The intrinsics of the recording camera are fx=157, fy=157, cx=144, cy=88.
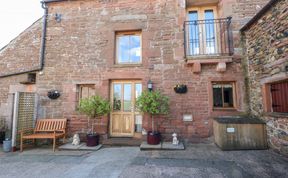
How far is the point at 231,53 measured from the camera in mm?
5340

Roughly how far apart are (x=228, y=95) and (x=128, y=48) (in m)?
4.05

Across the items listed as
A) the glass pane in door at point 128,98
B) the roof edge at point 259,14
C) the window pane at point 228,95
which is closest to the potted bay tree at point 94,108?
the glass pane in door at point 128,98

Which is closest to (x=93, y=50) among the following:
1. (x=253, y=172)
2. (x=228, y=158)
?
(x=228, y=158)

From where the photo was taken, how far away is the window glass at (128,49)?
6098mm

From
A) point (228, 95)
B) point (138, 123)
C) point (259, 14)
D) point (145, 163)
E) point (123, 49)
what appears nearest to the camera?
point (145, 163)

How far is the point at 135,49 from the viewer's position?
6.12 meters

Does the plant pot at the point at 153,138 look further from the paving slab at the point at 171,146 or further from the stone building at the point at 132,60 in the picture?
the stone building at the point at 132,60

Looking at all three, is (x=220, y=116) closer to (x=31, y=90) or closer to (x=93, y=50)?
(x=93, y=50)

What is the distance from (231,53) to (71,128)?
20.5ft

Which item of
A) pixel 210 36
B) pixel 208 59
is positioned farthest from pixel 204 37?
pixel 208 59

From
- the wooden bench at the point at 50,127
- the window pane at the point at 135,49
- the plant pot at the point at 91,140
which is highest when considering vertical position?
the window pane at the point at 135,49

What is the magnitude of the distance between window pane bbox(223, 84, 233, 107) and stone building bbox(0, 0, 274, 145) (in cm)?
3

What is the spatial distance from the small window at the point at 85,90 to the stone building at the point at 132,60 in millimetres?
39

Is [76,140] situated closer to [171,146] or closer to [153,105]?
[153,105]
